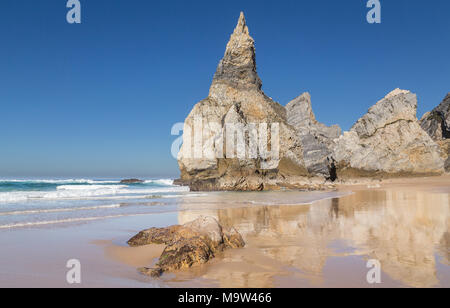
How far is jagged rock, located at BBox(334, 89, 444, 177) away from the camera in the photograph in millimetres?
42338

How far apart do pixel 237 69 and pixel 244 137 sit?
10.4 metres

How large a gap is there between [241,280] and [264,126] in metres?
34.8

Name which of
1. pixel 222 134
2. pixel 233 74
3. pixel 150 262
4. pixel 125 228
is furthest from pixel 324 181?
pixel 150 262

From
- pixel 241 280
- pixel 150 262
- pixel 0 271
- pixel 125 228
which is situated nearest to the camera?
pixel 241 280

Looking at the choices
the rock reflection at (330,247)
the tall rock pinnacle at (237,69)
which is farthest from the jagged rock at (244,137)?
the rock reflection at (330,247)

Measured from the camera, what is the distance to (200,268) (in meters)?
5.42

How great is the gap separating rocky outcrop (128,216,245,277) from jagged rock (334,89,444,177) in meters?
39.1

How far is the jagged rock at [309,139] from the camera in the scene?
4391cm

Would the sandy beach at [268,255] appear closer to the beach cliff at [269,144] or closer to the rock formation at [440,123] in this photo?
the beach cliff at [269,144]

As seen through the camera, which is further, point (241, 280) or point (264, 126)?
point (264, 126)

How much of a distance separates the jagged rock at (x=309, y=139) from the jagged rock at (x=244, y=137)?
3.20 m

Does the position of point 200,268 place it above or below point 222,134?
below

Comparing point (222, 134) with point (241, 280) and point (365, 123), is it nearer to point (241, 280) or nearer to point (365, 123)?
point (365, 123)

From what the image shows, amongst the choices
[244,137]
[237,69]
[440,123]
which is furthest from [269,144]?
[440,123]
